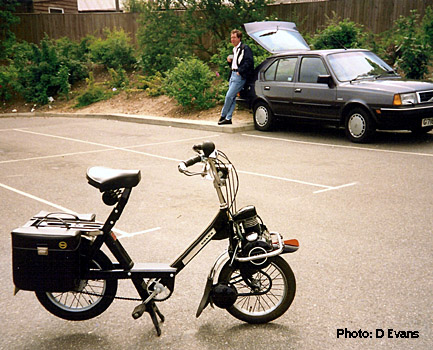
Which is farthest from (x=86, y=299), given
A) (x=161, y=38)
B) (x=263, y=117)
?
(x=161, y=38)

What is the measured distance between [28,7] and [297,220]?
2764 centimetres

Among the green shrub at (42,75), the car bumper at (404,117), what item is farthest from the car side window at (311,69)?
the green shrub at (42,75)

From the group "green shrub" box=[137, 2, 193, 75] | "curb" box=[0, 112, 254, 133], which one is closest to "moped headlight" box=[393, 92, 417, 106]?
"curb" box=[0, 112, 254, 133]

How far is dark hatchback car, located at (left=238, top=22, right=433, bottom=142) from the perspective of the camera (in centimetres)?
1077

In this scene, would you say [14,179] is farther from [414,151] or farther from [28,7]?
[28,7]

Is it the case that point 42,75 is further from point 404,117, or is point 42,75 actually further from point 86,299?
point 86,299

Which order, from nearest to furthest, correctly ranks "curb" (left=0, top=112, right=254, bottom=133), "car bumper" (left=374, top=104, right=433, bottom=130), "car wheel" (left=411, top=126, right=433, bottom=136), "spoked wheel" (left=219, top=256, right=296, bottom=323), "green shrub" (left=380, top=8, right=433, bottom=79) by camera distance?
1. "spoked wheel" (left=219, top=256, right=296, bottom=323)
2. "car bumper" (left=374, top=104, right=433, bottom=130)
3. "car wheel" (left=411, top=126, right=433, bottom=136)
4. "curb" (left=0, top=112, right=254, bottom=133)
5. "green shrub" (left=380, top=8, right=433, bottom=79)

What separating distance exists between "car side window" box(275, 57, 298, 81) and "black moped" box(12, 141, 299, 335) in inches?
365

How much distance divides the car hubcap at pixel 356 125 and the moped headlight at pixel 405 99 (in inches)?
32.2

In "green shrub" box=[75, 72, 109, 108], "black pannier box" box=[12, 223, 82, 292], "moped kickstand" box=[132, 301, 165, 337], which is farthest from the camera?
"green shrub" box=[75, 72, 109, 108]

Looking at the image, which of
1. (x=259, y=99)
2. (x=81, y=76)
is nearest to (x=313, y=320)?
(x=259, y=99)

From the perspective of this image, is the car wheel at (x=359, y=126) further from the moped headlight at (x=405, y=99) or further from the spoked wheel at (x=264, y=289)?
the spoked wheel at (x=264, y=289)

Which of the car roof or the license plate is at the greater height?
the car roof

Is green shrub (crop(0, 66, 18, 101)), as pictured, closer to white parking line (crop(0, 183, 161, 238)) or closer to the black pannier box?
white parking line (crop(0, 183, 161, 238))
